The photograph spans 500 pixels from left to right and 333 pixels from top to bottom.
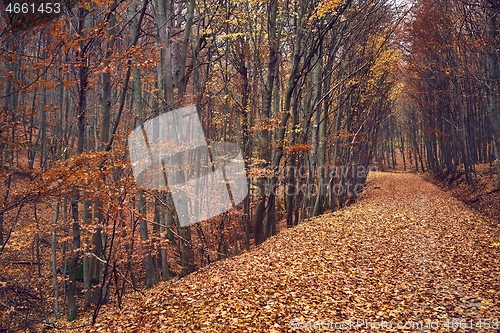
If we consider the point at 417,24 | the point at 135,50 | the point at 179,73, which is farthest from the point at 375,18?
the point at 135,50

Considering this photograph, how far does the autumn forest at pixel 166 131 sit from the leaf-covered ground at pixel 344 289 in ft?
0.70

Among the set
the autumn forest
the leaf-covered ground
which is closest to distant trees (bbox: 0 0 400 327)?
the autumn forest

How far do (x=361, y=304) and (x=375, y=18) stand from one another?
12754 millimetres

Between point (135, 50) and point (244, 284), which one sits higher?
point (135, 50)

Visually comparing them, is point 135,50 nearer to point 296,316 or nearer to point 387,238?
point 296,316

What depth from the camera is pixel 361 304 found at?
5922 mm

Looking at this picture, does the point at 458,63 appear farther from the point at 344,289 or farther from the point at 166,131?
the point at 344,289

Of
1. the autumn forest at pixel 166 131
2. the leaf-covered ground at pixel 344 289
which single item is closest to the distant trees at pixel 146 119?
the autumn forest at pixel 166 131

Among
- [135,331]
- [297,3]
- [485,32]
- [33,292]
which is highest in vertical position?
[297,3]

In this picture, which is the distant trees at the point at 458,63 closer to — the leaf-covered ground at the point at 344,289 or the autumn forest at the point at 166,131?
the autumn forest at the point at 166,131

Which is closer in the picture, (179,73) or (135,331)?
(135,331)

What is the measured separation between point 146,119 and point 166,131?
0.75 m

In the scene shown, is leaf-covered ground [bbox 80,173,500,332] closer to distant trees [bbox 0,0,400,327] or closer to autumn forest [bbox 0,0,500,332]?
autumn forest [bbox 0,0,500,332]

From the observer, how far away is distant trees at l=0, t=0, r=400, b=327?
5.91 m
